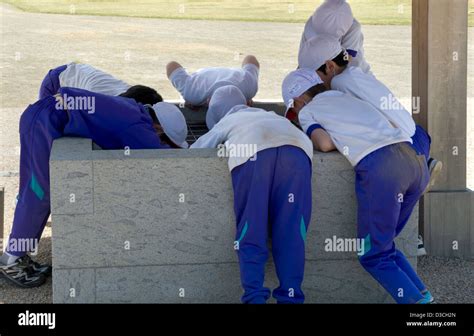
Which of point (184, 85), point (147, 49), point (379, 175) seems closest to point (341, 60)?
point (379, 175)

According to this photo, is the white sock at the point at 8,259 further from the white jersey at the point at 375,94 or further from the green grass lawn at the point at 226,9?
the green grass lawn at the point at 226,9

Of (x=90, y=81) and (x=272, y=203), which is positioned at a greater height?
(x=90, y=81)

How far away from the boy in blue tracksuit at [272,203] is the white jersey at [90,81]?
4.55 ft

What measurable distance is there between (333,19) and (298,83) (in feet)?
2.55

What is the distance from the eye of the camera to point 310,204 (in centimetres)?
393

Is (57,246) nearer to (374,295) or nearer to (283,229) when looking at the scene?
(283,229)

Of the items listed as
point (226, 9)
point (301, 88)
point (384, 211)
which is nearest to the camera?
point (384, 211)

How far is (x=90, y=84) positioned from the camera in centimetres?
515

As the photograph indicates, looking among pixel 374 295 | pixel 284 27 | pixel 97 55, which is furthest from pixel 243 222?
pixel 284 27

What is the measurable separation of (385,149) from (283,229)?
1.83 ft

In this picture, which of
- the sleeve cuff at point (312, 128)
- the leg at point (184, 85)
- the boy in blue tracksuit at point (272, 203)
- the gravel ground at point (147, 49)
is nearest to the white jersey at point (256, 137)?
the boy in blue tracksuit at point (272, 203)

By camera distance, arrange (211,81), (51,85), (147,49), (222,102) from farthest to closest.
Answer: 1. (147,49)
2. (211,81)
3. (51,85)
4. (222,102)

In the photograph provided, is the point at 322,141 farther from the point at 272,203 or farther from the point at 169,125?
the point at 169,125

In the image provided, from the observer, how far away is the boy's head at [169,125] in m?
4.47
